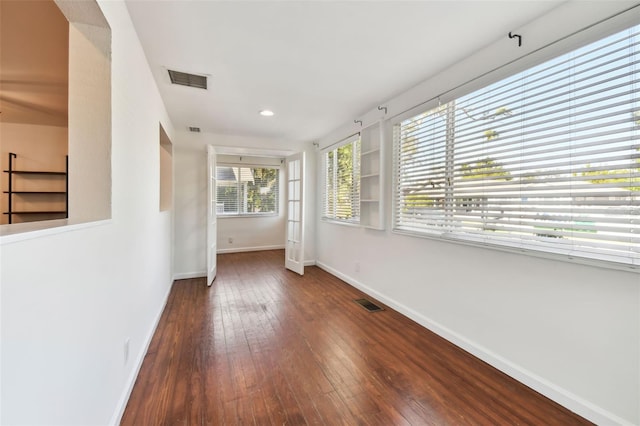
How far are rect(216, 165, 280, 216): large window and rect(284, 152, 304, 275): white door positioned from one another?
205 cm

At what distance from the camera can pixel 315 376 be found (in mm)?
1838

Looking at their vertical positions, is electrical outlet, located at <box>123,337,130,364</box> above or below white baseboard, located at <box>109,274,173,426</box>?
above

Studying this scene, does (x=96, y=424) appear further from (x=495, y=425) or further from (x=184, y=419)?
(x=495, y=425)

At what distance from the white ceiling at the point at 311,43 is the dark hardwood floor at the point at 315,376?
2.36m

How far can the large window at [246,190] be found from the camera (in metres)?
6.52

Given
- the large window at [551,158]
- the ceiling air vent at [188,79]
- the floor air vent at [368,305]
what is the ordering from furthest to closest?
the floor air vent at [368,305], the ceiling air vent at [188,79], the large window at [551,158]

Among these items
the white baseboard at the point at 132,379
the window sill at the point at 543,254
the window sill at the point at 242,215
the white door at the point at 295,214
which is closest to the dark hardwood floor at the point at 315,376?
the white baseboard at the point at 132,379

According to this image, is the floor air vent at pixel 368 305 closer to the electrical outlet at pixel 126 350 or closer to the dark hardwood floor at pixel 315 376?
Result: the dark hardwood floor at pixel 315 376

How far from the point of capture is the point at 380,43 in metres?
1.94

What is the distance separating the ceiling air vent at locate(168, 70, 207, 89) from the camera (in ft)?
7.97

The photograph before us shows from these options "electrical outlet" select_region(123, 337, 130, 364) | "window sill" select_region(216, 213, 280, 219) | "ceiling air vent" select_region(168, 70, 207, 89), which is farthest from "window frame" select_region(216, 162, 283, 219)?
"electrical outlet" select_region(123, 337, 130, 364)

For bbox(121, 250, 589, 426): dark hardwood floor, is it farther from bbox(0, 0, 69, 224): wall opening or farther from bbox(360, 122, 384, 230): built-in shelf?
bbox(0, 0, 69, 224): wall opening

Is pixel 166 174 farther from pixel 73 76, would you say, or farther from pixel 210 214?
pixel 73 76

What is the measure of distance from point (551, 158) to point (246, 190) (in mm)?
6062
